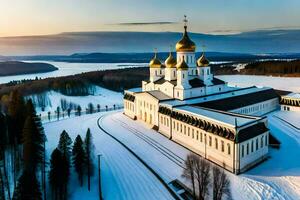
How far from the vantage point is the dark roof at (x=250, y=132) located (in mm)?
28098

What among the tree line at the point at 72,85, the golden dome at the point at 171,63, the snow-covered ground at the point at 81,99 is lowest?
the snow-covered ground at the point at 81,99

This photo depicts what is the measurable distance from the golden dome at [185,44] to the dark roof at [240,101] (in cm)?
843

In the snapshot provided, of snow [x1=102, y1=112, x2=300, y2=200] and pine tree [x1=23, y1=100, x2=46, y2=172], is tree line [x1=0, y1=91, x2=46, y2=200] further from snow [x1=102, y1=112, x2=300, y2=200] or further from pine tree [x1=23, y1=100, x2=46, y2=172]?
snow [x1=102, y1=112, x2=300, y2=200]

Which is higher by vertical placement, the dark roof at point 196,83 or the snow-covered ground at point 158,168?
the dark roof at point 196,83

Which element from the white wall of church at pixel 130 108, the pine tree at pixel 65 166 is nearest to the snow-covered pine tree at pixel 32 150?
the pine tree at pixel 65 166

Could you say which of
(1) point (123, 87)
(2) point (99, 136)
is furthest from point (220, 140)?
(1) point (123, 87)

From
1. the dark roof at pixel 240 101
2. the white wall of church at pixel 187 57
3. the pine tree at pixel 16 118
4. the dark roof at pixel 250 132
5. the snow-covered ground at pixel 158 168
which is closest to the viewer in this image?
the snow-covered ground at pixel 158 168

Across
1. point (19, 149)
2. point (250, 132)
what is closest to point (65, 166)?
point (19, 149)

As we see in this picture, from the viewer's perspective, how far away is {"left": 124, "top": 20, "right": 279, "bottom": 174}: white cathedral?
2914 cm

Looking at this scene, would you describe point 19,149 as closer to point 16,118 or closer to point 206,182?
point 16,118

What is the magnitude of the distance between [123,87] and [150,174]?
3272 inches

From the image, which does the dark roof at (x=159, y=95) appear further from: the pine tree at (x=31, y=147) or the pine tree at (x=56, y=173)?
the pine tree at (x=56, y=173)

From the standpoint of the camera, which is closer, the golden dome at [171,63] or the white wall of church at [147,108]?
the white wall of church at [147,108]

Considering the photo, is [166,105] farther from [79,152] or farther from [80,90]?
[80,90]
